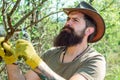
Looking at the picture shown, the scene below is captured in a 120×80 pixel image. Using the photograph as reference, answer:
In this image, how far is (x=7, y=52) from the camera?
3.32 meters

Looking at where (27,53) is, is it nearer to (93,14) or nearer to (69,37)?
(69,37)

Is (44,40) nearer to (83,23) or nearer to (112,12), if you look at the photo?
(112,12)

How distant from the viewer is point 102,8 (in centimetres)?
909

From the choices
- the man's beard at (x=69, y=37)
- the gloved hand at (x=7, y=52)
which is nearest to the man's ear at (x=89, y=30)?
the man's beard at (x=69, y=37)

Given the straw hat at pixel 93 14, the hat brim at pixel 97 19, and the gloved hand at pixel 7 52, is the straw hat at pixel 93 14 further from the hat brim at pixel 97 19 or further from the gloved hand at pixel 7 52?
the gloved hand at pixel 7 52

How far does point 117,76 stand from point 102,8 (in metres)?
3.34

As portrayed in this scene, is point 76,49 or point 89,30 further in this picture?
point 89,30

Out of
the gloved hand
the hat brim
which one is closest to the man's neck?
the hat brim

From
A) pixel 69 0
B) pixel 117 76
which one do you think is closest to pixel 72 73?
pixel 69 0

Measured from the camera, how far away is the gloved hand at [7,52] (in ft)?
10.4

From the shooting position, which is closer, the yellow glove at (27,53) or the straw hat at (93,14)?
the yellow glove at (27,53)

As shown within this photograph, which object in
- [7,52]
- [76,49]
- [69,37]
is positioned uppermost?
[7,52]

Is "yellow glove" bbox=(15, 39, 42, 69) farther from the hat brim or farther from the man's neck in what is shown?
the hat brim

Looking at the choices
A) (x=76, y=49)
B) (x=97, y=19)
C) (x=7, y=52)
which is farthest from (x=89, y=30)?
(x=7, y=52)
